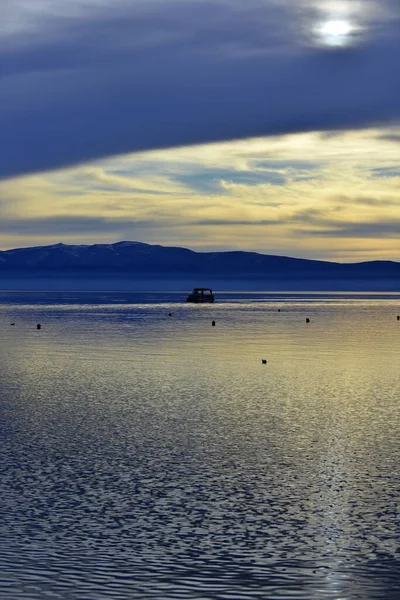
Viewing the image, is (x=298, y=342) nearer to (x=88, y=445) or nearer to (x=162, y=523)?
(x=88, y=445)

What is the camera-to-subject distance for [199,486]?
24.9 m

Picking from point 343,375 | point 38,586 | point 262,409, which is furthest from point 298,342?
point 38,586

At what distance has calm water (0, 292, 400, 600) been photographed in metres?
17.2

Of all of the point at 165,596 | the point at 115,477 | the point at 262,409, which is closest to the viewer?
the point at 165,596

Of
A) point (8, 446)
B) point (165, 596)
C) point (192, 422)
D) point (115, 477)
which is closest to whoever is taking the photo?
point (165, 596)

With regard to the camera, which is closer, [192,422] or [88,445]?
[88,445]

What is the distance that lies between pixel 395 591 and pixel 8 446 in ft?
58.1

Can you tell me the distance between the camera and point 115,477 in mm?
26016

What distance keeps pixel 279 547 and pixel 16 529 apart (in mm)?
5821

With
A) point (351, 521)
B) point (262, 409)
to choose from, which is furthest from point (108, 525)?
point (262, 409)

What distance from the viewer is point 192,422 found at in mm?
36438

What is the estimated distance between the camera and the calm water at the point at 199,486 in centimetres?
1725

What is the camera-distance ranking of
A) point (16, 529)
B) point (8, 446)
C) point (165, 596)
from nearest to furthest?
point (165, 596)
point (16, 529)
point (8, 446)

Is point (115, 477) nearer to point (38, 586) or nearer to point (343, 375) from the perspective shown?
point (38, 586)
